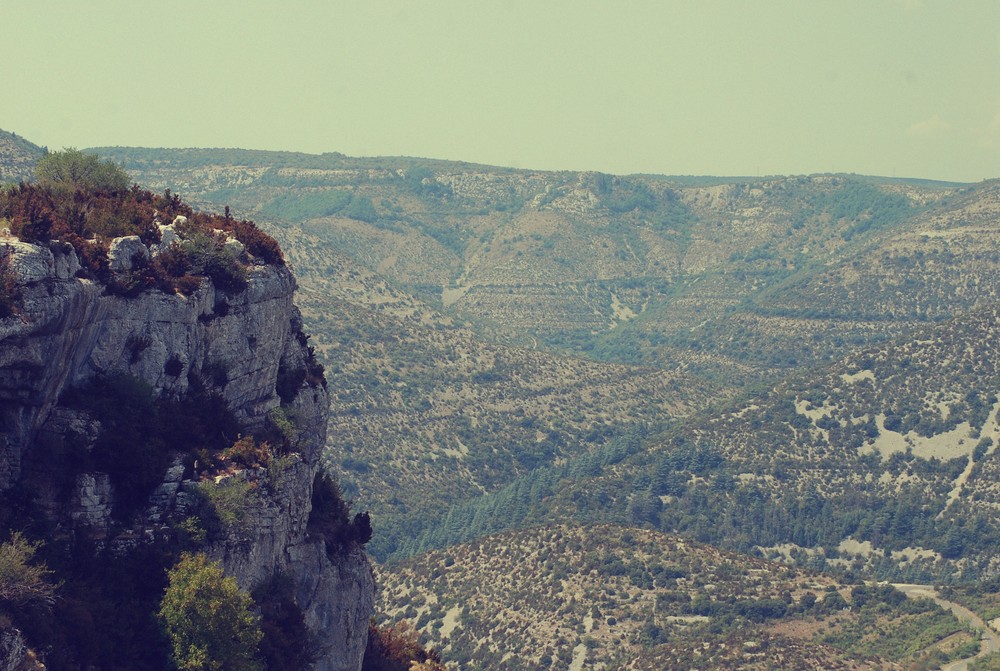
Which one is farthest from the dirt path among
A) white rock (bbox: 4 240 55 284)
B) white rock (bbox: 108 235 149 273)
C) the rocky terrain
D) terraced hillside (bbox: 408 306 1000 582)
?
white rock (bbox: 4 240 55 284)

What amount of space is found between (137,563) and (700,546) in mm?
96526

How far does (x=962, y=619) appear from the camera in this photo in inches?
4648

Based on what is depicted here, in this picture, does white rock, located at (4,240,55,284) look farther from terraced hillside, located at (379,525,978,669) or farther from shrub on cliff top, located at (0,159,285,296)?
terraced hillside, located at (379,525,978,669)

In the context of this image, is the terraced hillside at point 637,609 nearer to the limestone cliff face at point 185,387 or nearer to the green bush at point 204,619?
the limestone cliff face at point 185,387

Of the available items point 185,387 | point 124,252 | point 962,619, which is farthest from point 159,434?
point 962,619

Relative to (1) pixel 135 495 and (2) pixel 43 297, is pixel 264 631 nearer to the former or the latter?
(1) pixel 135 495

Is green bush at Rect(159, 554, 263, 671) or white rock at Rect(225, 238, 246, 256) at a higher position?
white rock at Rect(225, 238, 246, 256)

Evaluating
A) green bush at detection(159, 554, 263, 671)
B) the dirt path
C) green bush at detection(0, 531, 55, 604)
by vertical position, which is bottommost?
the dirt path

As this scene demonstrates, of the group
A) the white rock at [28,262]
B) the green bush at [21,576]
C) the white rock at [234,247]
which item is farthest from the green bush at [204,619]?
the white rock at [234,247]

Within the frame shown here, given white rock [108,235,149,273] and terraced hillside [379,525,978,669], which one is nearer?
white rock [108,235,149,273]

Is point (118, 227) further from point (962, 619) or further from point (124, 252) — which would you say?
point (962, 619)

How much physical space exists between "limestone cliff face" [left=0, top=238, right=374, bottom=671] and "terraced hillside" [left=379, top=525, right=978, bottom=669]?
53.4 m

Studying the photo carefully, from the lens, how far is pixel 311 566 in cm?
5331

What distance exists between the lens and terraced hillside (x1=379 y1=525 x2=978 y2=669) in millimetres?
107938
